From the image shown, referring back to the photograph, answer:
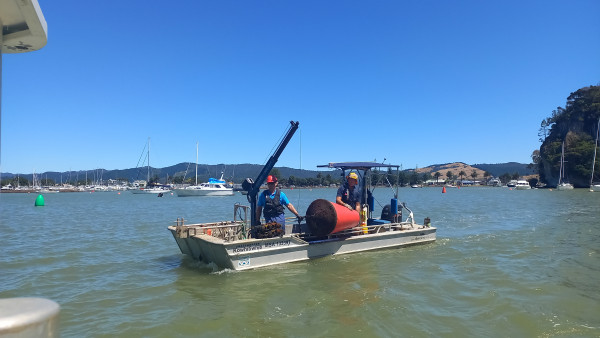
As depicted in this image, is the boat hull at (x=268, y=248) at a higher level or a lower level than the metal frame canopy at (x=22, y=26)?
lower

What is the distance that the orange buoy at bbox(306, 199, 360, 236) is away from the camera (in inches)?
444

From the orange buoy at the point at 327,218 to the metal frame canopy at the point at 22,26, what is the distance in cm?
904

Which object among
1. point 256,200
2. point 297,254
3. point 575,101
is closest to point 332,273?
point 297,254

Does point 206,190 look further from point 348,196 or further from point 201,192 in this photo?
point 348,196

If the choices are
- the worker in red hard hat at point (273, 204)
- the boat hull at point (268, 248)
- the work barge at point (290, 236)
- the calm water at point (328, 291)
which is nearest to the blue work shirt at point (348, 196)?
the work barge at point (290, 236)

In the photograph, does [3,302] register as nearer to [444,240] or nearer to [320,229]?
[320,229]

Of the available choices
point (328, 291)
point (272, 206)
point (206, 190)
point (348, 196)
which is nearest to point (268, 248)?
point (272, 206)

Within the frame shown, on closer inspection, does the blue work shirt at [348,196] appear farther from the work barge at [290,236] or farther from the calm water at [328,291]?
the calm water at [328,291]

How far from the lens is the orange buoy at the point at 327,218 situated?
37.0 feet

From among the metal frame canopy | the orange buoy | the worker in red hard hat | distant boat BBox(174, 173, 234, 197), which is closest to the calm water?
the orange buoy

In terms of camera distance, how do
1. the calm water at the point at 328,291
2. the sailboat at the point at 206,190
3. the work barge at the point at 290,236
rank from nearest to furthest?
the calm water at the point at 328,291
the work barge at the point at 290,236
the sailboat at the point at 206,190

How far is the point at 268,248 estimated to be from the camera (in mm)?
10539

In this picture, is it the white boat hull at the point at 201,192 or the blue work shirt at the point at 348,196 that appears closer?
the blue work shirt at the point at 348,196

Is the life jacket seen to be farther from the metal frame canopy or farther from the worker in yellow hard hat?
the metal frame canopy
